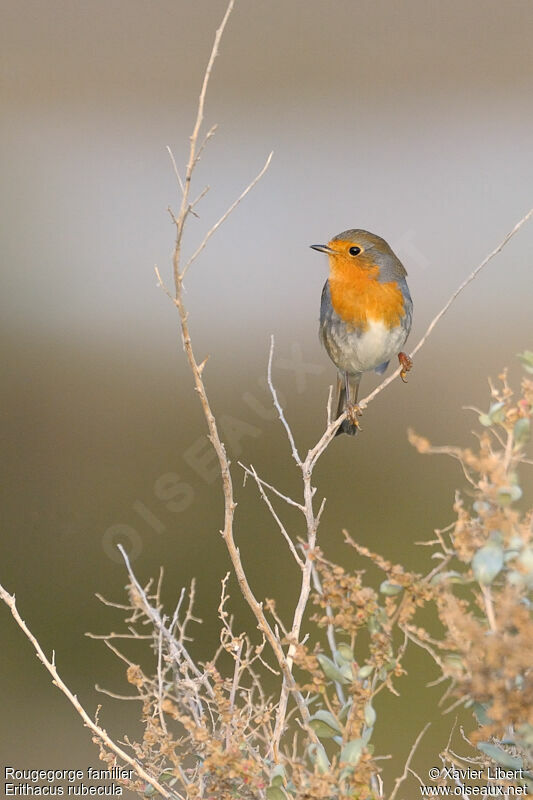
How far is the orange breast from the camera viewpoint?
328cm

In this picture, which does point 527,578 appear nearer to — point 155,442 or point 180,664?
point 180,664

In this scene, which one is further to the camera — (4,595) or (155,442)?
(155,442)

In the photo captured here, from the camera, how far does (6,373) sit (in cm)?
832

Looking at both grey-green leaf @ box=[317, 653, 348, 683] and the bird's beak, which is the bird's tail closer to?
the bird's beak

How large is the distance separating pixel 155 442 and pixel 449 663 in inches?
246

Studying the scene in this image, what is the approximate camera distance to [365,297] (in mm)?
3279

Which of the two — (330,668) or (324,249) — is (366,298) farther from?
(330,668)

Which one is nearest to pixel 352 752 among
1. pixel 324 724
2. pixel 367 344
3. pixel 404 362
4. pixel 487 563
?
pixel 324 724

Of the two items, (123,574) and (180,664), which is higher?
(123,574)

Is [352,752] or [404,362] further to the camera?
[404,362]

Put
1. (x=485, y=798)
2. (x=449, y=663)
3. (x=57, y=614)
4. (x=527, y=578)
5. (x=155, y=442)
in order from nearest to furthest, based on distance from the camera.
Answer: (x=527, y=578), (x=449, y=663), (x=485, y=798), (x=57, y=614), (x=155, y=442)

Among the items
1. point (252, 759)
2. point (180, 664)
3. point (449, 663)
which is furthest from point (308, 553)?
point (180, 664)

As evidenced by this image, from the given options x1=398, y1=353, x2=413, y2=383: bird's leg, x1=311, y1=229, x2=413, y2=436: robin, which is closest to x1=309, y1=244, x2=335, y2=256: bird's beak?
x1=311, y1=229, x2=413, y2=436: robin

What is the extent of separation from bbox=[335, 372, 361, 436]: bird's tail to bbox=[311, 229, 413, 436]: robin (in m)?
0.25
